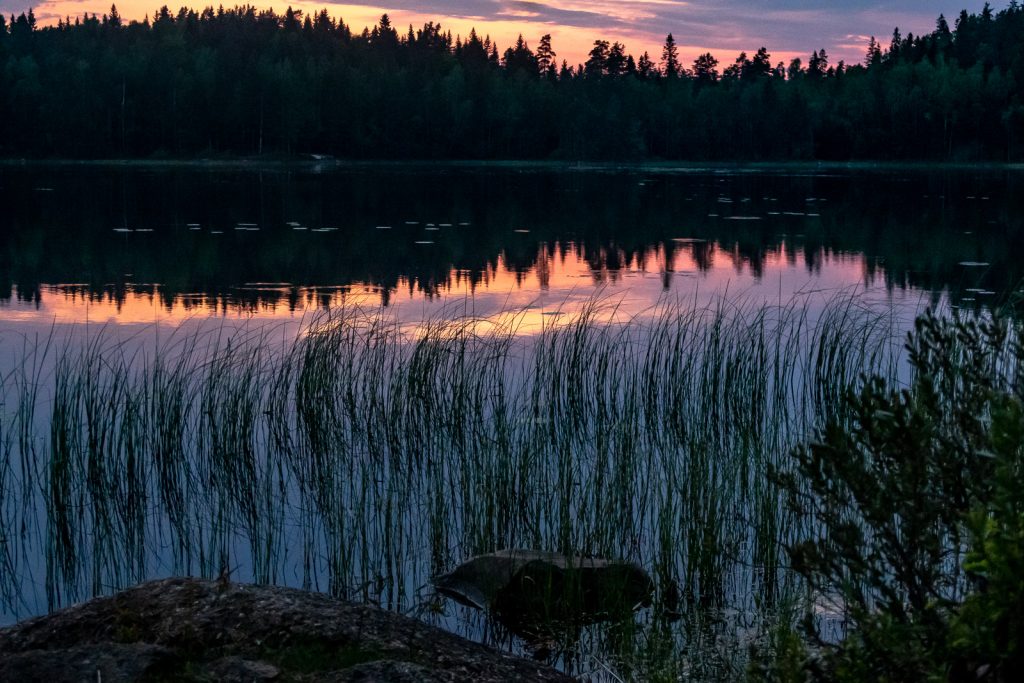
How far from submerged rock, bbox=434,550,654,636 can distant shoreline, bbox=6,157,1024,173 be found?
208 ft

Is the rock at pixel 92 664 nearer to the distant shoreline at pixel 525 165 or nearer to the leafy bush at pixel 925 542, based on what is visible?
the leafy bush at pixel 925 542

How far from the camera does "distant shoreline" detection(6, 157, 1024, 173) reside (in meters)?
69.1

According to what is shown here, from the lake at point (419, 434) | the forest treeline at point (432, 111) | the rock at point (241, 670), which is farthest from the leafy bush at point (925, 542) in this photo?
the forest treeline at point (432, 111)

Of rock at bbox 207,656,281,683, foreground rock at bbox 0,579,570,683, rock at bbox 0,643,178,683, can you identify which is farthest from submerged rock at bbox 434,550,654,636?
rock at bbox 0,643,178,683

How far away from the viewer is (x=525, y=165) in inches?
3159

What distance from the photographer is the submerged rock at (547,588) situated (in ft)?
17.6

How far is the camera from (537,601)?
549cm

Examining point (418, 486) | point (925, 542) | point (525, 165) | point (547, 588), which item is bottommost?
point (418, 486)

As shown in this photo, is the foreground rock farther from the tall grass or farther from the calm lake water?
the calm lake water

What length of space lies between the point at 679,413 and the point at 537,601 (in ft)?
11.8

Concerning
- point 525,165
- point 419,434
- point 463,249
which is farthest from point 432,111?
point 419,434

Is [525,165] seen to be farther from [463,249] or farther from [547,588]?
[547,588]

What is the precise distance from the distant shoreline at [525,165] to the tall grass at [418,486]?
60.0 meters

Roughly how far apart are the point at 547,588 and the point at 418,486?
7.25 feet
